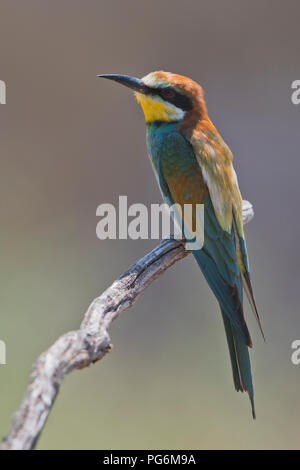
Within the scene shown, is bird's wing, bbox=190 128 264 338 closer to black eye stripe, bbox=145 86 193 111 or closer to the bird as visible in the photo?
the bird

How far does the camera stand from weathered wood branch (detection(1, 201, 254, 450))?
42.9 inches

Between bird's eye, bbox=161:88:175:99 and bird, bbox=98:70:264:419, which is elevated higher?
bird's eye, bbox=161:88:175:99

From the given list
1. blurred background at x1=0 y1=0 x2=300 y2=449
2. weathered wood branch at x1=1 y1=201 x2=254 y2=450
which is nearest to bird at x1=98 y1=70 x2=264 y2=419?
weathered wood branch at x1=1 y1=201 x2=254 y2=450

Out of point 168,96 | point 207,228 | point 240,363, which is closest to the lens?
point 240,363

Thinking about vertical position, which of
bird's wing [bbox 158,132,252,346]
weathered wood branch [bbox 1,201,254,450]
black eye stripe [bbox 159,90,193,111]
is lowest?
weathered wood branch [bbox 1,201,254,450]

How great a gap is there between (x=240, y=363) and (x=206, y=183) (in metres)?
0.62

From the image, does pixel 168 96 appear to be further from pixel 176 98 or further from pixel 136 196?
pixel 136 196

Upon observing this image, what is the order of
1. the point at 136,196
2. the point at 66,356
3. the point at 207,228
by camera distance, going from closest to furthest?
the point at 66,356
the point at 207,228
the point at 136,196

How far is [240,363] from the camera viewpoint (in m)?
2.04

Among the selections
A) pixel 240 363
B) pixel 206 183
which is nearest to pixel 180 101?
pixel 206 183

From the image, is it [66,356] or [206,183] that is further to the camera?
[206,183]

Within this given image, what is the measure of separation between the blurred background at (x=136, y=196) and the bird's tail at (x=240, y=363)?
1074 mm

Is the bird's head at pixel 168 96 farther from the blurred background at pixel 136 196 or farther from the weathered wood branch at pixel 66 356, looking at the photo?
the blurred background at pixel 136 196

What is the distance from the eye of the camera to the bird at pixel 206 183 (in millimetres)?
2104
